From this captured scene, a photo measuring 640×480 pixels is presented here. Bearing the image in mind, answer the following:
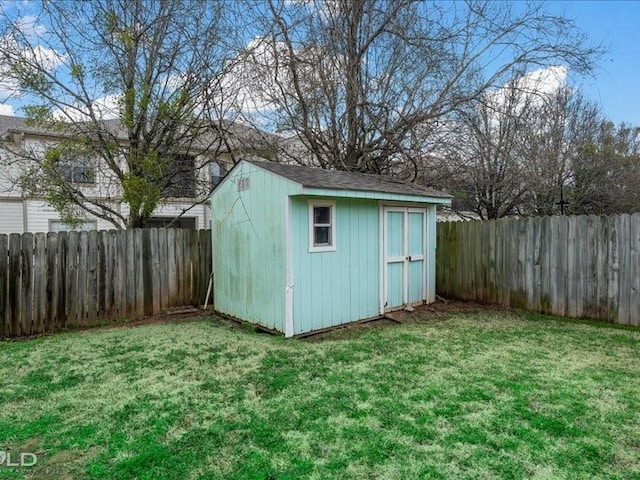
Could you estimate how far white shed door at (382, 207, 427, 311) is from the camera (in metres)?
6.58

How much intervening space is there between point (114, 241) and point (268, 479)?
5.28 m

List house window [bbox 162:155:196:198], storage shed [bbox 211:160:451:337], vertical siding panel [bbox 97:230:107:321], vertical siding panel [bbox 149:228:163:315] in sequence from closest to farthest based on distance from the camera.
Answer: storage shed [bbox 211:160:451:337] → vertical siding panel [bbox 97:230:107:321] → vertical siding panel [bbox 149:228:163:315] → house window [bbox 162:155:196:198]

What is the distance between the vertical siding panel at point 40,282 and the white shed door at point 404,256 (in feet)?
17.0

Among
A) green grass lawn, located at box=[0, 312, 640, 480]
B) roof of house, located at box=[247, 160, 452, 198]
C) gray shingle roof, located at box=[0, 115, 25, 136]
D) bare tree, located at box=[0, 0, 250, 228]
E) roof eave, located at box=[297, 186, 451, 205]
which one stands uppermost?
gray shingle roof, located at box=[0, 115, 25, 136]

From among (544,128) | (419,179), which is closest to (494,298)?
(419,179)

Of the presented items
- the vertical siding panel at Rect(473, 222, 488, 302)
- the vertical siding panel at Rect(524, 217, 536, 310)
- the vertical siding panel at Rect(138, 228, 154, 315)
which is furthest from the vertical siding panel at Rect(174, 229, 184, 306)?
the vertical siding panel at Rect(524, 217, 536, 310)

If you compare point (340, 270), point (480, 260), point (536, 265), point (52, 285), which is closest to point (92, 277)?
point (52, 285)

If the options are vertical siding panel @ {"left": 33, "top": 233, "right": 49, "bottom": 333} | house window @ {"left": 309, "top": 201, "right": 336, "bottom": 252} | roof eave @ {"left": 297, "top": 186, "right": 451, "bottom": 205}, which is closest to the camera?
roof eave @ {"left": 297, "top": 186, "right": 451, "bottom": 205}

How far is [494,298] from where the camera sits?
7.32 metres

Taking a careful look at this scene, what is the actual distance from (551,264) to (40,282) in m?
7.98

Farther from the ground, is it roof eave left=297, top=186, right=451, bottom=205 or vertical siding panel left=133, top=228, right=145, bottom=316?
roof eave left=297, top=186, right=451, bottom=205

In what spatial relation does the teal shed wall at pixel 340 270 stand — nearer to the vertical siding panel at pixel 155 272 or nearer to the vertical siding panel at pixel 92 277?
the vertical siding panel at pixel 155 272

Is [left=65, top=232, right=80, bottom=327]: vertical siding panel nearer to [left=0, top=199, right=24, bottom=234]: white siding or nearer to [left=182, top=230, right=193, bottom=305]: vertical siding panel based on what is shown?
[left=182, top=230, right=193, bottom=305]: vertical siding panel

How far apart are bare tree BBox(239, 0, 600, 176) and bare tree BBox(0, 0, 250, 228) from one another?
4.57 feet
